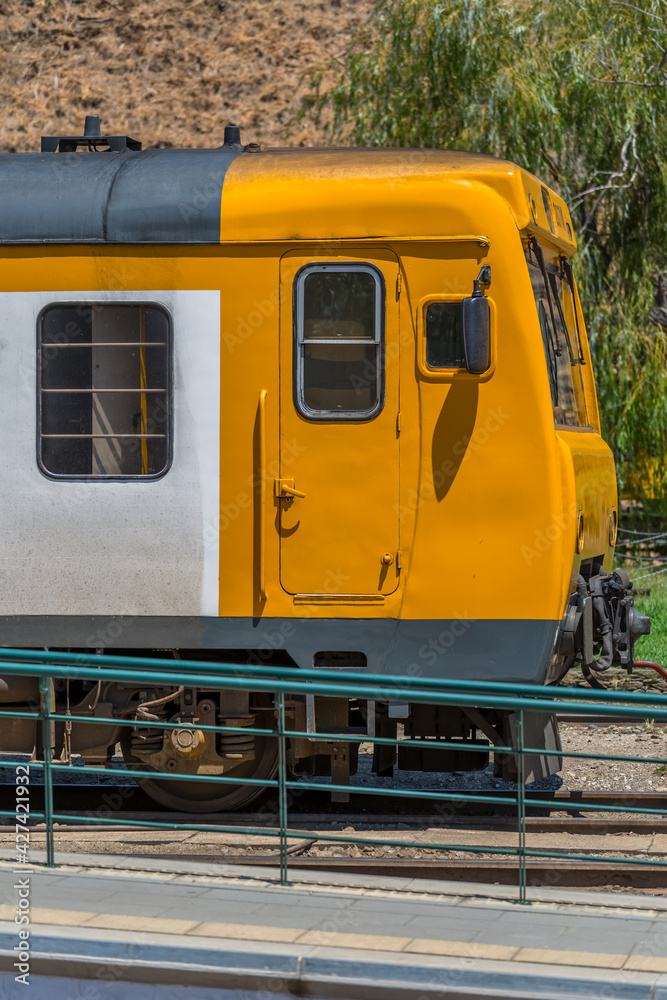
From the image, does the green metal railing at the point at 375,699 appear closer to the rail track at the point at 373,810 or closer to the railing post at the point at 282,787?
the railing post at the point at 282,787

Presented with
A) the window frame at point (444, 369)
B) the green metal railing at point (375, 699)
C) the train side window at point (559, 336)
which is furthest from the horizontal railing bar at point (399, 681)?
the train side window at point (559, 336)

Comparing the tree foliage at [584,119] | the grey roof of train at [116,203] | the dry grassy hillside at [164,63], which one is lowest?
the grey roof of train at [116,203]

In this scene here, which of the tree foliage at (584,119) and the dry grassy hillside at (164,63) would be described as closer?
the tree foliage at (584,119)

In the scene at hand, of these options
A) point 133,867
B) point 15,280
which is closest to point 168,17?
point 15,280

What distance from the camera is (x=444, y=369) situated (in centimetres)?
691

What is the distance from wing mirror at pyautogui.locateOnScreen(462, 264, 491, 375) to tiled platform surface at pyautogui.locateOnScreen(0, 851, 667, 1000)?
110 inches

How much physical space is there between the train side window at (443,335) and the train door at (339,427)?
0.19 m

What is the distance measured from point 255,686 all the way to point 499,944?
1.64 metres

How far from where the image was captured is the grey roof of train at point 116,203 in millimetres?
7047

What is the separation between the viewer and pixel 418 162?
709 cm

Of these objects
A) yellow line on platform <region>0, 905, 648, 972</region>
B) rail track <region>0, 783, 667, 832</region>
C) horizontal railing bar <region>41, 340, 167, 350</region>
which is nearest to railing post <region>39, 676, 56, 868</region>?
yellow line on platform <region>0, 905, 648, 972</region>

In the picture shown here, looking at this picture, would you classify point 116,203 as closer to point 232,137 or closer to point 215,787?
point 232,137

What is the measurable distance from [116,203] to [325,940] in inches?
172

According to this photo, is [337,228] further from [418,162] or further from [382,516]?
[382,516]
